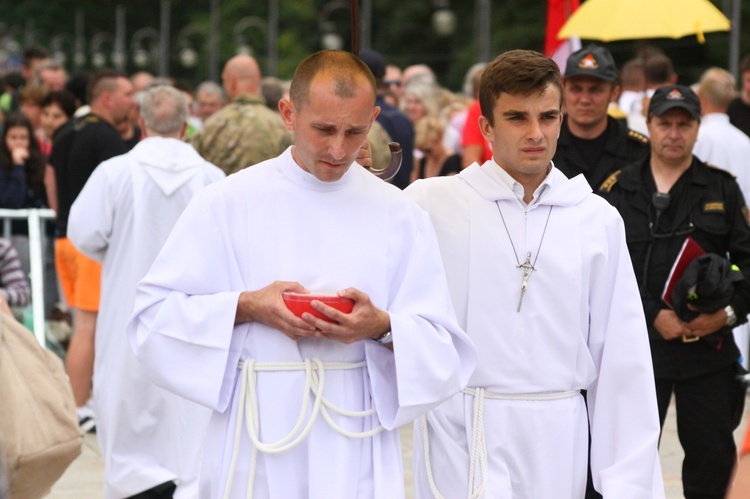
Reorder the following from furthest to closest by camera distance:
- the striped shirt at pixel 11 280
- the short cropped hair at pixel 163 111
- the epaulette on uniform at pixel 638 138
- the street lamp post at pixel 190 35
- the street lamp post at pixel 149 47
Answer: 1. the street lamp post at pixel 149 47
2. the street lamp post at pixel 190 35
3. the striped shirt at pixel 11 280
4. the short cropped hair at pixel 163 111
5. the epaulette on uniform at pixel 638 138

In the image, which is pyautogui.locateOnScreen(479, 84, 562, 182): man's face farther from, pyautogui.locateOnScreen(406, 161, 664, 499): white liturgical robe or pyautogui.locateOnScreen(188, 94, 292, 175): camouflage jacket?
pyautogui.locateOnScreen(188, 94, 292, 175): camouflage jacket

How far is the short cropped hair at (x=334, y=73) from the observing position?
12.6 feet

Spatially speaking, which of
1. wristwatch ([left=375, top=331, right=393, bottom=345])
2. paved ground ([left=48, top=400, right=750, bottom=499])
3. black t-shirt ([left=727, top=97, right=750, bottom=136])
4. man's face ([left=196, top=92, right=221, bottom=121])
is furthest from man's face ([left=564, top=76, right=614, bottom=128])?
man's face ([left=196, top=92, right=221, bottom=121])

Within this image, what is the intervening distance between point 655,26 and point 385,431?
5.14 meters

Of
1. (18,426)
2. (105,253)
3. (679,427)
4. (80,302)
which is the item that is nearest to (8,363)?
(18,426)

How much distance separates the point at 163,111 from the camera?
741 centimetres

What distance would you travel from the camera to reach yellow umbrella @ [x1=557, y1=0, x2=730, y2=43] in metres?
8.45

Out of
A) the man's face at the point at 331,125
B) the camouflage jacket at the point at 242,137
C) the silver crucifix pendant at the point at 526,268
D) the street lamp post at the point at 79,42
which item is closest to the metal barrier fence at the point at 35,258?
the camouflage jacket at the point at 242,137

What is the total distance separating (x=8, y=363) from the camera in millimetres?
3533

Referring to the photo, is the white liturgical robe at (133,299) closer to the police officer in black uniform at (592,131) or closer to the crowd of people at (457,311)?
the police officer in black uniform at (592,131)

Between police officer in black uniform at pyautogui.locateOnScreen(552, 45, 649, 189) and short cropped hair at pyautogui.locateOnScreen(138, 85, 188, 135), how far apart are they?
6.82 ft

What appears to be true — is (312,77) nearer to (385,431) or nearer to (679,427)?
(385,431)

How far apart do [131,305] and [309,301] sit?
147 inches

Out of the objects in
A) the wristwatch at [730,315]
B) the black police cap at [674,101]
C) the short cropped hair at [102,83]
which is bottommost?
the wristwatch at [730,315]
